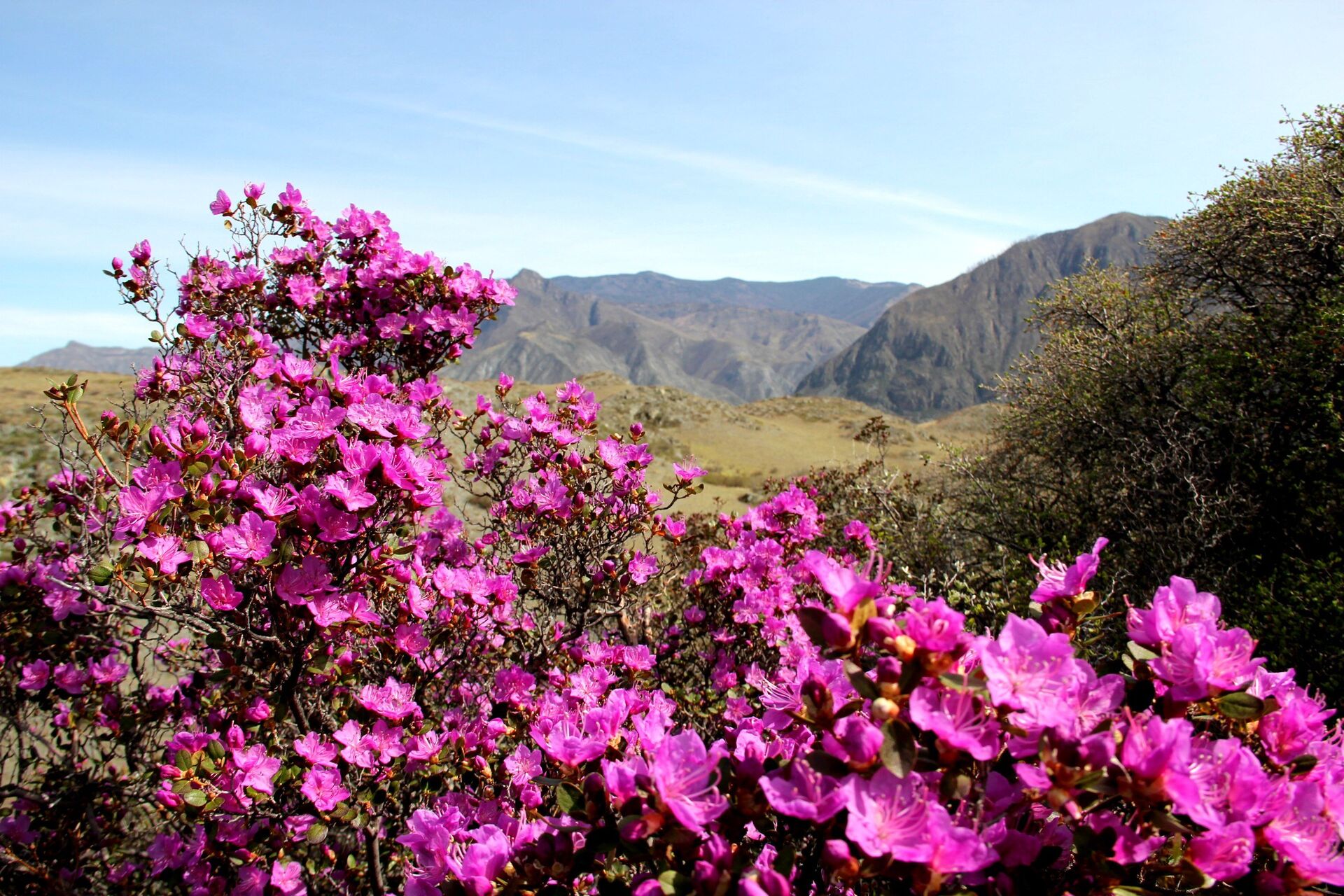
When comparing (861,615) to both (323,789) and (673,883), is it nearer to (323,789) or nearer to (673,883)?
(673,883)

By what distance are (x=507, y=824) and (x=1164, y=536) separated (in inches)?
220

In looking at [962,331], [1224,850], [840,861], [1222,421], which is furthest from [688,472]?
[962,331]

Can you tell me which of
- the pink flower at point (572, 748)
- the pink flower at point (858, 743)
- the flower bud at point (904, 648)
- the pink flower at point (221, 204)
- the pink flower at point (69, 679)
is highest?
the pink flower at point (221, 204)

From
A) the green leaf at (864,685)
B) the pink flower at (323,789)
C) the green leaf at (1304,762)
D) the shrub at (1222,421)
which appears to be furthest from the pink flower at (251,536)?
the shrub at (1222,421)

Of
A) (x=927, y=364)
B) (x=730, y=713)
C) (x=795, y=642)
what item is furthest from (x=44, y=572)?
(x=927, y=364)

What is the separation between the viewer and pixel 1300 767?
4.39ft

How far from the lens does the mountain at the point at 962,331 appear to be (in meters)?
172

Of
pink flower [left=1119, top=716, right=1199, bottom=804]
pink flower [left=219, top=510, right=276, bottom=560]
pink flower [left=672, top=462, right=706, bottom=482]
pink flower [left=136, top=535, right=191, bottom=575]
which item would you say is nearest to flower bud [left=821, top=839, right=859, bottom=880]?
pink flower [left=1119, top=716, right=1199, bottom=804]

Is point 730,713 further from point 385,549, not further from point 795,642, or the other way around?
point 385,549

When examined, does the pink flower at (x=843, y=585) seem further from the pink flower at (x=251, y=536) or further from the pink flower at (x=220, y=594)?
the pink flower at (x=220, y=594)

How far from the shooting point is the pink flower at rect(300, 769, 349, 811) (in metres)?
2.39

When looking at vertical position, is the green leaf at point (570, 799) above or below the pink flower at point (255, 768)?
above

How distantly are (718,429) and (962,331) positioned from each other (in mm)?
173536

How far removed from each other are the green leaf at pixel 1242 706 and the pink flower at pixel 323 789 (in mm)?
2626
